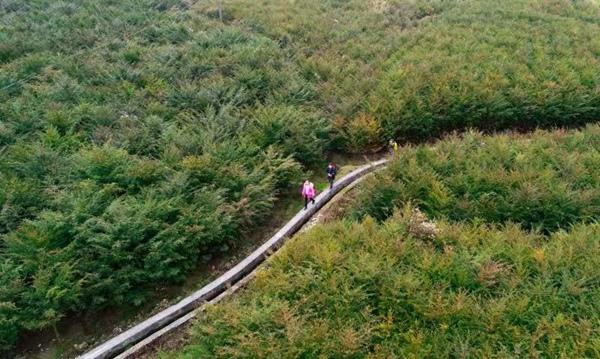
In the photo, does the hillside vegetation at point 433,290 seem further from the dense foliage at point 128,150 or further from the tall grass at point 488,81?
the tall grass at point 488,81

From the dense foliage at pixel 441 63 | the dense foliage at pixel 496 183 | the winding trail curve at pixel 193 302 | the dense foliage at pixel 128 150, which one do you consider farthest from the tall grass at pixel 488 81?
the winding trail curve at pixel 193 302

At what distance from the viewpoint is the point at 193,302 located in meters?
12.8

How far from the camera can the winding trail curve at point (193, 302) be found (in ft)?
38.0

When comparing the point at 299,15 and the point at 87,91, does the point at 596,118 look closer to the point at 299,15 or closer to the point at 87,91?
the point at 299,15

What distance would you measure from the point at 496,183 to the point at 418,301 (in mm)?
6561

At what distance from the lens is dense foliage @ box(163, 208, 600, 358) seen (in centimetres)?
959

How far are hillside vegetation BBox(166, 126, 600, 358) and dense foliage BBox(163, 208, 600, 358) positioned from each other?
0.03 m

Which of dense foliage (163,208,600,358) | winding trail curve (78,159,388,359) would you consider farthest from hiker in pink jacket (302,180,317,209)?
dense foliage (163,208,600,358)

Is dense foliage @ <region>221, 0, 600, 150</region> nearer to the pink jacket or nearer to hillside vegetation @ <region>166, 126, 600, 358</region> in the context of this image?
the pink jacket

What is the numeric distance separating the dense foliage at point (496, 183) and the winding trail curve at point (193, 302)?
2.55 m

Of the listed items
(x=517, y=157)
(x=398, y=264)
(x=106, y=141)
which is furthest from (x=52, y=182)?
(x=517, y=157)

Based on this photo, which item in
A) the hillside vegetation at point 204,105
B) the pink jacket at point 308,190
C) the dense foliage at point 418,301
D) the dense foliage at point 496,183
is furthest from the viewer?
the pink jacket at point 308,190

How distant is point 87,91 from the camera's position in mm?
20922

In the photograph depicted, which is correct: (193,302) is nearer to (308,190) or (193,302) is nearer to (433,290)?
(308,190)
